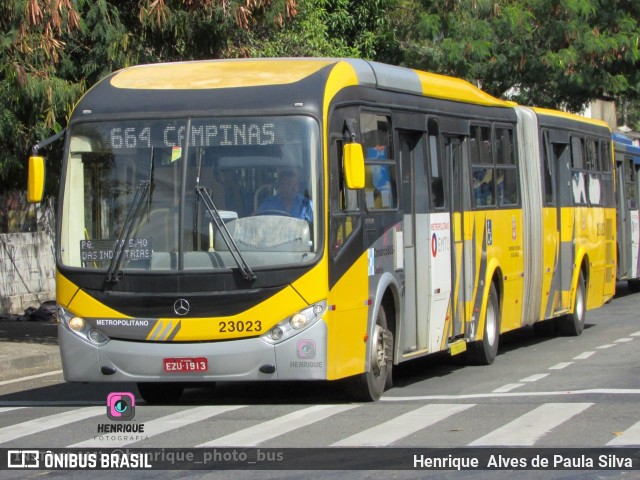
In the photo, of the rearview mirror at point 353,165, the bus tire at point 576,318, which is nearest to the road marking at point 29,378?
the rearview mirror at point 353,165

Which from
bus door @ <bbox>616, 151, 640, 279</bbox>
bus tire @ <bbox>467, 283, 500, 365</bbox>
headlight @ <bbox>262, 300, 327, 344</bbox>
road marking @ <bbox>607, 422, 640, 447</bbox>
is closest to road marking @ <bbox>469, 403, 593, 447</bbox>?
road marking @ <bbox>607, 422, 640, 447</bbox>

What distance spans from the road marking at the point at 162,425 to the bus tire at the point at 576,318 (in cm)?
880

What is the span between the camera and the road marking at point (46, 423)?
10859 mm

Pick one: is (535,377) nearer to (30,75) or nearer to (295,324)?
(295,324)

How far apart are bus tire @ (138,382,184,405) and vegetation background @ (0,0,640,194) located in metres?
5.44

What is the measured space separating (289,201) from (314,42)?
16.0 meters

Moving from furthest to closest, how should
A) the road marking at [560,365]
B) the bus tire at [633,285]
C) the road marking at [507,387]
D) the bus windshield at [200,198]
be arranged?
the bus tire at [633,285] < the road marking at [560,365] < the road marking at [507,387] < the bus windshield at [200,198]

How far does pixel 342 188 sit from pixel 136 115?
1.93m

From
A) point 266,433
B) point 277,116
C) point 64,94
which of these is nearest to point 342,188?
point 277,116

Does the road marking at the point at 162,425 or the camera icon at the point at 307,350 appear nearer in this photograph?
the road marking at the point at 162,425

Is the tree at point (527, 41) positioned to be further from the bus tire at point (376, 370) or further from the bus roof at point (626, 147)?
the bus tire at point (376, 370)

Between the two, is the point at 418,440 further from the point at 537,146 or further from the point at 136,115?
the point at 537,146

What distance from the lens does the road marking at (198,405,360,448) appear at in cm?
999

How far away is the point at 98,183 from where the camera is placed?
11930 mm
